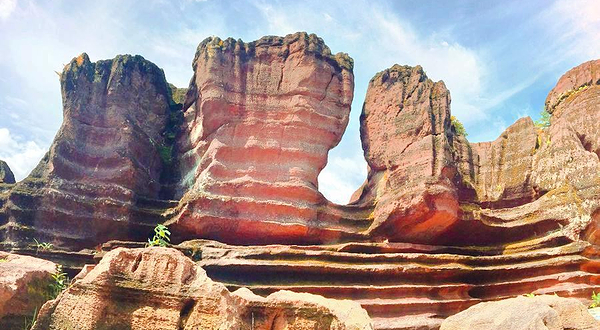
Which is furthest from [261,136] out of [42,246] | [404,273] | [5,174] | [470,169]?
[5,174]

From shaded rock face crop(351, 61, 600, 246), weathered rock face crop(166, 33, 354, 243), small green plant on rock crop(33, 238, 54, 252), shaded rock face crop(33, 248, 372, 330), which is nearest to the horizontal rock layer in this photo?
shaded rock face crop(351, 61, 600, 246)

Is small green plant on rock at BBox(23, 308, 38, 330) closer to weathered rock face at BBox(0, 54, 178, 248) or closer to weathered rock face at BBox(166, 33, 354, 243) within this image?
weathered rock face at BBox(0, 54, 178, 248)

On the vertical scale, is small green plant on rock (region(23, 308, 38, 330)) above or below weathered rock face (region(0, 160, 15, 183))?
below

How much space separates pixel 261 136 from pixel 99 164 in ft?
15.7

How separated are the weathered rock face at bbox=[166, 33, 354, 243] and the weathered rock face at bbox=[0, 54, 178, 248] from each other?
1166 mm

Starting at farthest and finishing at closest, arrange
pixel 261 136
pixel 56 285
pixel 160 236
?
1. pixel 261 136
2. pixel 160 236
3. pixel 56 285

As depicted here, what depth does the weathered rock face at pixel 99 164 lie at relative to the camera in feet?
47.0

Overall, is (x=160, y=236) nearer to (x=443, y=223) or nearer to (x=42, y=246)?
(x=42, y=246)

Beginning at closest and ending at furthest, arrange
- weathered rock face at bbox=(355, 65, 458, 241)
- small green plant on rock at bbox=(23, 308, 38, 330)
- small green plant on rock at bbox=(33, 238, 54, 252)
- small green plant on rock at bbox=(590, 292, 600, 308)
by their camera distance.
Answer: small green plant on rock at bbox=(23, 308, 38, 330)
small green plant on rock at bbox=(590, 292, 600, 308)
small green plant on rock at bbox=(33, 238, 54, 252)
weathered rock face at bbox=(355, 65, 458, 241)

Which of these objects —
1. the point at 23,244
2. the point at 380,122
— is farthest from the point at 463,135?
the point at 23,244

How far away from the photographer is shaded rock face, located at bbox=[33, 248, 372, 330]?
26.2 feet

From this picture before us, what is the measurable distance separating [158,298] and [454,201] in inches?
375

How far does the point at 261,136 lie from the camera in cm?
1641

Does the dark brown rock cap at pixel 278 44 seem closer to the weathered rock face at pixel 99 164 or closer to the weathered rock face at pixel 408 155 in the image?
the weathered rock face at pixel 408 155
